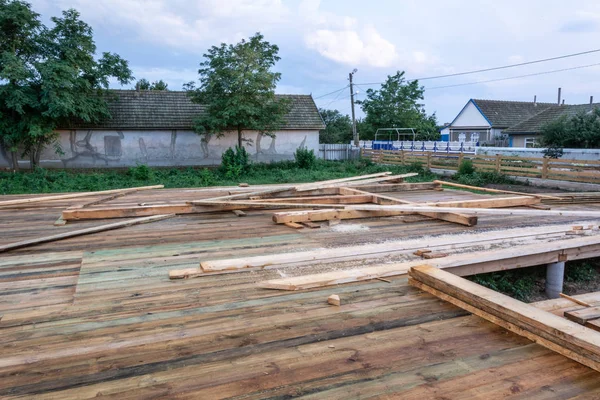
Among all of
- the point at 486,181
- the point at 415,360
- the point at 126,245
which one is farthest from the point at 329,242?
the point at 486,181

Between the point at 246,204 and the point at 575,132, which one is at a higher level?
the point at 575,132

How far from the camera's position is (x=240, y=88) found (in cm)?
1822

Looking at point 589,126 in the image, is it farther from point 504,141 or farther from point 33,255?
point 33,255

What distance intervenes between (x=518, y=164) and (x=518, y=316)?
48.0ft

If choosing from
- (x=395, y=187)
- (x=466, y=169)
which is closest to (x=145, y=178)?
(x=395, y=187)

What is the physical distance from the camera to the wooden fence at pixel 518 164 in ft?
42.0

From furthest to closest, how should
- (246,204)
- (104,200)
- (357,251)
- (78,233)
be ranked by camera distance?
(104,200)
(246,204)
(78,233)
(357,251)

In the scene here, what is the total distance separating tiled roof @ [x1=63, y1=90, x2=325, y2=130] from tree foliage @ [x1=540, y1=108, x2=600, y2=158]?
10.8 meters

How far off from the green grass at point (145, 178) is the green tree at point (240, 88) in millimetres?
2168

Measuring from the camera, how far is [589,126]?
56.2 feet

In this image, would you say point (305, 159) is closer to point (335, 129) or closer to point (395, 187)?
point (395, 187)

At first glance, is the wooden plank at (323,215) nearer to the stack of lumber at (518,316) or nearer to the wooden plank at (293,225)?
the wooden plank at (293,225)

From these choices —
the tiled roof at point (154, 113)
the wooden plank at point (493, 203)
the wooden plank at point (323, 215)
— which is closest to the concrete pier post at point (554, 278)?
the wooden plank at point (493, 203)

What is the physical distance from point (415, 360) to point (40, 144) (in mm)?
19698
